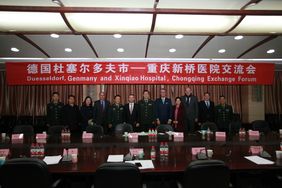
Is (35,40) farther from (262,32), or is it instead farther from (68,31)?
(262,32)

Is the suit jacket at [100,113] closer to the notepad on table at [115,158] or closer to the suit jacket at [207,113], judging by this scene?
the suit jacket at [207,113]

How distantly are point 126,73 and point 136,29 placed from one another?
1.80 m

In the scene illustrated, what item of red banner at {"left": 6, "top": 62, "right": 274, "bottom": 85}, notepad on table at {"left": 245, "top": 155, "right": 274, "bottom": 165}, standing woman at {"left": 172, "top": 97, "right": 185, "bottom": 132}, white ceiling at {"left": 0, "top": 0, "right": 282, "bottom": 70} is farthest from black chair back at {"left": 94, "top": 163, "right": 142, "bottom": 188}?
standing woman at {"left": 172, "top": 97, "right": 185, "bottom": 132}

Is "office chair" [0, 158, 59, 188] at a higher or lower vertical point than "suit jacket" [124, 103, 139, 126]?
lower

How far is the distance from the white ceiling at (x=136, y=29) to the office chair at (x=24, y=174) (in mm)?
1743

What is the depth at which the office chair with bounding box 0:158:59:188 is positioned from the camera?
5.89 feet

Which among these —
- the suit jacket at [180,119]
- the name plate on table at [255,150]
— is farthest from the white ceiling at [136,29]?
the name plate on table at [255,150]

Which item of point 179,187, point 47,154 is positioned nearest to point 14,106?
point 47,154

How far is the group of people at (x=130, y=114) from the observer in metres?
5.38

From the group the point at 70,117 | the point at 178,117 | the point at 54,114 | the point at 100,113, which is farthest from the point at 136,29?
the point at 54,114

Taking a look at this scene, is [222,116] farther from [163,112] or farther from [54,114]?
[54,114]

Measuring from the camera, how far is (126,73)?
5.01m

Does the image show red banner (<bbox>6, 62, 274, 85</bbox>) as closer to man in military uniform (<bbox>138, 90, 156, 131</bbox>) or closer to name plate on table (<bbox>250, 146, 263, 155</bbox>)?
man in military uniform (<bbox>138, 90, 156, 131</bbox>)

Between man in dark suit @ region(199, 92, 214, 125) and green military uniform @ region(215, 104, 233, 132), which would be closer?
green military uniform @ region(215, 104, 233, 132)
